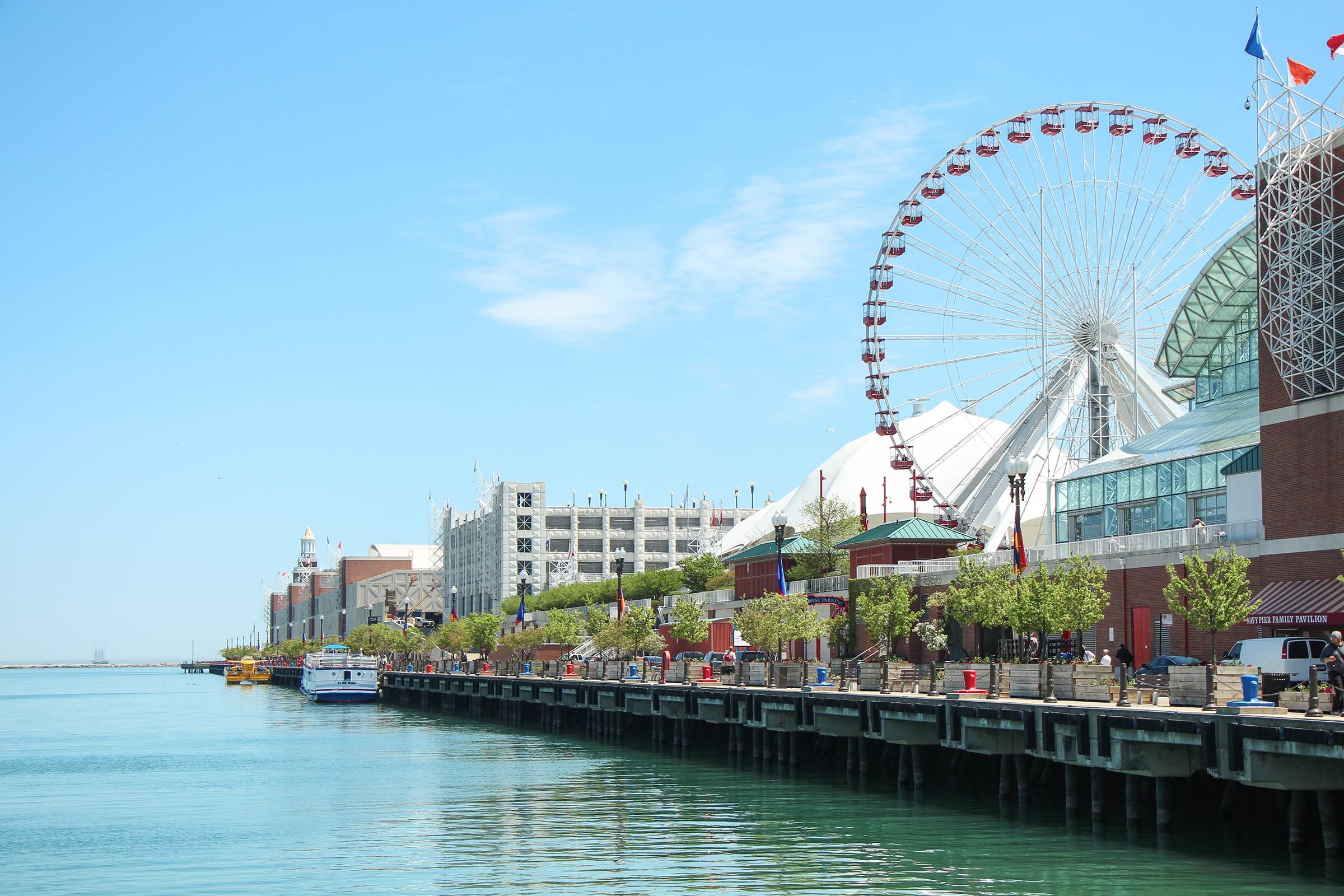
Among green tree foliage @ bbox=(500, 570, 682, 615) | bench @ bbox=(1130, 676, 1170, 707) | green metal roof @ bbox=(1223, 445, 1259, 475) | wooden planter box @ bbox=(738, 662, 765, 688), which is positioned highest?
green metal roof @ bbox=(1223, 445, 1259, 475)

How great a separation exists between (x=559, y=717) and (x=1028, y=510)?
48.2 meters

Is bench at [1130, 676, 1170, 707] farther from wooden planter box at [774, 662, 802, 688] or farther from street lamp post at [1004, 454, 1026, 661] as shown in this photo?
wooden planter box at [774, 662, 802, 688]

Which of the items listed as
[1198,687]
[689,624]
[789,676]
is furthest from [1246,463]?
[689,624]

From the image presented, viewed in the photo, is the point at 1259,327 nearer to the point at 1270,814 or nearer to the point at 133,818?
the point at 1270,814

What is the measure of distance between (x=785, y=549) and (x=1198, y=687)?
216ft

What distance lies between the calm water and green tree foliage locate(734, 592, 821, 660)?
7.08 metres

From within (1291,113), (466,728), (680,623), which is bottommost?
(466,728)

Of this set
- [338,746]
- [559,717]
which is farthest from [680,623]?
[338,746]

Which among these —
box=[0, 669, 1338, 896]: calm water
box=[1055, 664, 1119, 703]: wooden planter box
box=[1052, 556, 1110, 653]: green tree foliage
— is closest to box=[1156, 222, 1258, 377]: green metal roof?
box=[1052, 556, 1110, 653]: green tree foliage

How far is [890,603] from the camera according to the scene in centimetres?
7062

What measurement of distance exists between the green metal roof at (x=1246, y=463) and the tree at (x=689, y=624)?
37.8 m

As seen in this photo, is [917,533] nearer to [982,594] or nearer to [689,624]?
[689,624]

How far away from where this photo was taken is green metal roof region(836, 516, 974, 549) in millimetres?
81500

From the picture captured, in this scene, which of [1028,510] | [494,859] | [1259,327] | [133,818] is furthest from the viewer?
[1028,510]
